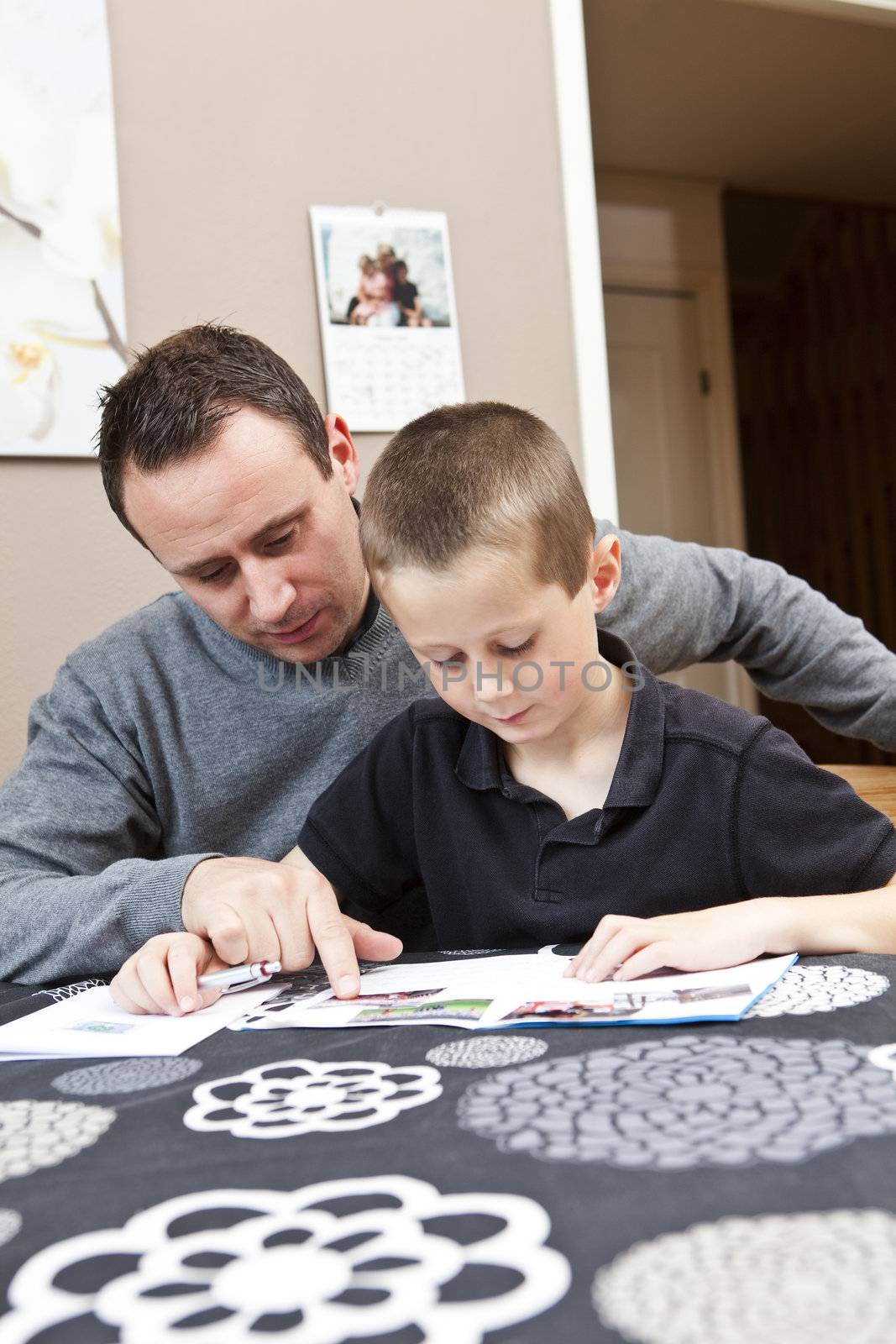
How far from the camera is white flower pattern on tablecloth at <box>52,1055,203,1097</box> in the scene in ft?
2.07

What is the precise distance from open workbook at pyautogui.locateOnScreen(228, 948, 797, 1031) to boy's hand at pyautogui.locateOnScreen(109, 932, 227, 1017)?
0.14ft

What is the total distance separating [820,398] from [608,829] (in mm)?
4847

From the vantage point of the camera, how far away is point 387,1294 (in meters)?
0.37

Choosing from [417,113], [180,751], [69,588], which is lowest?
[180,751]

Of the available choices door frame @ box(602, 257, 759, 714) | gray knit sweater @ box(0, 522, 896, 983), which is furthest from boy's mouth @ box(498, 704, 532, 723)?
door frame @ box(602, 257, 759, 714)

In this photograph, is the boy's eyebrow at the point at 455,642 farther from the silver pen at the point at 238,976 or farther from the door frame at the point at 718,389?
the door frame at the point at 718,389

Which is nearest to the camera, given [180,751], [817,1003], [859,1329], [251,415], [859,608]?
[859,1329]

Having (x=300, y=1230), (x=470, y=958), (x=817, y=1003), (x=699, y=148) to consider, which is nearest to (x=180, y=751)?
(x=470, y=958)

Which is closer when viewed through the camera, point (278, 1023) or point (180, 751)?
point (278, 1023)

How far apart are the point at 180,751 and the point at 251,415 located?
0.38 m

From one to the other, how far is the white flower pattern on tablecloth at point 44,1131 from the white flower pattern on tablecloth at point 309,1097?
0.05 metres

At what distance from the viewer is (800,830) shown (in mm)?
951

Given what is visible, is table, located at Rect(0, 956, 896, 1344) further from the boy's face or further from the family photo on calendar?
the family photo on calendar

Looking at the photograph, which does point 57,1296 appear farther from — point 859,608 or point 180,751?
point 859,608
